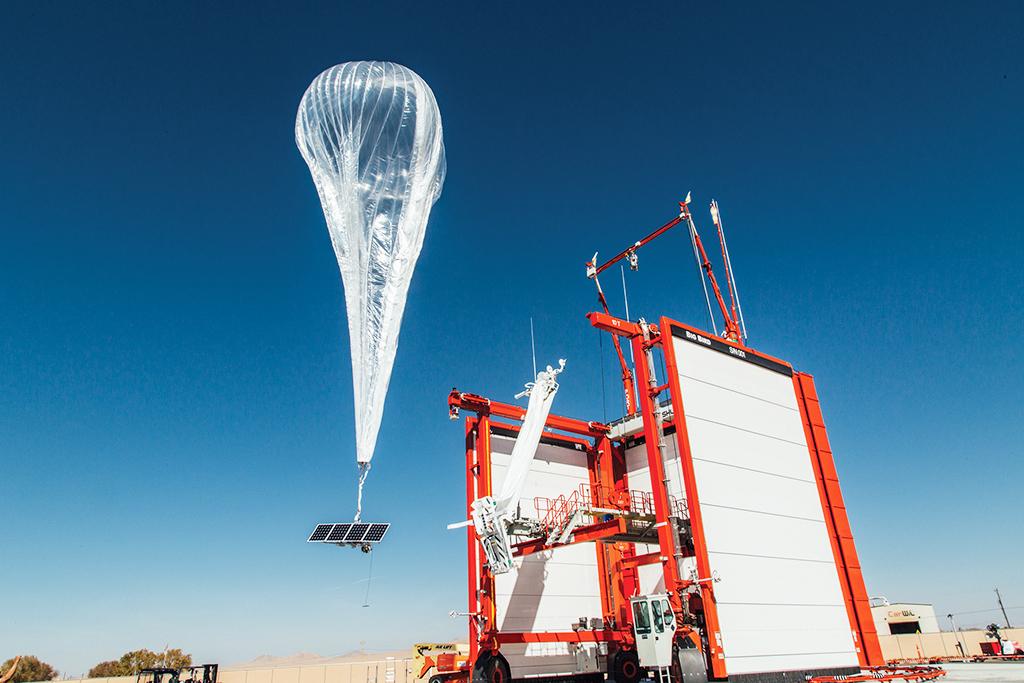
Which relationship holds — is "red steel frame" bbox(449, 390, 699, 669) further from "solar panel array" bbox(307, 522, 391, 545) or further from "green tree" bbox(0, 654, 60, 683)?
"green tree" bbox(0, 654, 60, 683)

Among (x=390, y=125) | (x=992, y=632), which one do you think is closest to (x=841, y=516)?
(x=390, y=125)

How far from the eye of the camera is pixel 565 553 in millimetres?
30234

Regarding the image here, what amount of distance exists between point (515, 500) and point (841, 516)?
1460 centimetres

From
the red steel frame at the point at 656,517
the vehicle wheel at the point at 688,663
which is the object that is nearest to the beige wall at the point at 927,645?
the red steel frame at the point at 656,517

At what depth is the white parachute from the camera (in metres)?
12.8

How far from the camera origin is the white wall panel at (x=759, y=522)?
21906 mm

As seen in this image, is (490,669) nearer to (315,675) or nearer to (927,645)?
(315,675)

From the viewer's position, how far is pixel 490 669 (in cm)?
2489

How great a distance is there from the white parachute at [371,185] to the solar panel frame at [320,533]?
137 inches

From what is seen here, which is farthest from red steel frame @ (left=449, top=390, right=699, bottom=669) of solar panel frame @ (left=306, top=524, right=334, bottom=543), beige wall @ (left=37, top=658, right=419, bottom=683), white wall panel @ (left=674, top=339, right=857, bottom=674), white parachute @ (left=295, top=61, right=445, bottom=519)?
beige wall @ (left=37, top=658, right=419, bottom=683)

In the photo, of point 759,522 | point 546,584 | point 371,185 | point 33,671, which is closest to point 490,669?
point 546,584

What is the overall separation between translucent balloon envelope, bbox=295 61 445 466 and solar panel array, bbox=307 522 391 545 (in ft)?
9.66

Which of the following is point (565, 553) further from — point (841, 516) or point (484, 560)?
point (841, 516)

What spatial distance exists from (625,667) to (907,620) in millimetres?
46529
